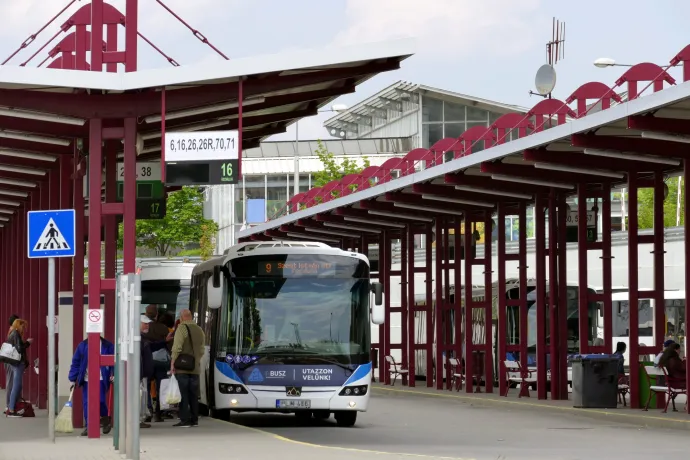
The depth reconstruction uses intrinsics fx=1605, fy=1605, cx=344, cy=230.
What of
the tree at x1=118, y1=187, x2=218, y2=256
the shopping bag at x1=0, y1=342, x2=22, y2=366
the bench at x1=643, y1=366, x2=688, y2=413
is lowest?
the bench at x1=643, y1=366, x2=688, y2=413

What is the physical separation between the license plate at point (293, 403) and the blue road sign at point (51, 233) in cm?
594

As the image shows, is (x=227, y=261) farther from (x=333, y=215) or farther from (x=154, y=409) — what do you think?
(x=333, y=215)

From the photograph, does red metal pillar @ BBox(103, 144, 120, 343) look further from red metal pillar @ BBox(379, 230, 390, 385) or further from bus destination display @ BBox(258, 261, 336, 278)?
red metal pillar @ BBox(379, 230, 390, 385)

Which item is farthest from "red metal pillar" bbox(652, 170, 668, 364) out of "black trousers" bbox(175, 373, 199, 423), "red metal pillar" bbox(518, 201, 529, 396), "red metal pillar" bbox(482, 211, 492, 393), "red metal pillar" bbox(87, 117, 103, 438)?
"red metal pillar" bbox(87, 117, 103, 438)

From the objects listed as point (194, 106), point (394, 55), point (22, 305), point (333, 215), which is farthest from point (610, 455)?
point (333, 215)

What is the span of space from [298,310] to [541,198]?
32.5 feet

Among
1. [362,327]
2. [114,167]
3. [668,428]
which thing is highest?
[114,167]

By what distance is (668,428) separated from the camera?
24.2m

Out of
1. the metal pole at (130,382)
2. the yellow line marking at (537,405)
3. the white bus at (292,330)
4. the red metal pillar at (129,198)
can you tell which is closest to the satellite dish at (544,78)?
the yellow line marking at (537,405)

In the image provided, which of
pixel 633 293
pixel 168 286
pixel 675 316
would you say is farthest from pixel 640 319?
pixel 633 293

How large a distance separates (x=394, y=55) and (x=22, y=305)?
18.7 m

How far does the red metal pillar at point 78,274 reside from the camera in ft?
71.5

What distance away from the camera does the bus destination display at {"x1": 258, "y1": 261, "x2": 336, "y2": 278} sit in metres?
24.4

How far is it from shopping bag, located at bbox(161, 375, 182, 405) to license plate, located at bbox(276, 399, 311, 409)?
2.04 metres
